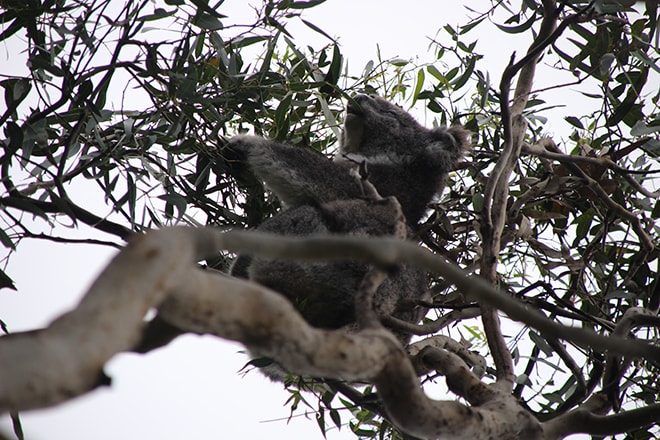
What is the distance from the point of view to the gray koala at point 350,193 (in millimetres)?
2812

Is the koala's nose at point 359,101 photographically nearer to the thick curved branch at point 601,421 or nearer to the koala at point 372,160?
the koala at point 372,160

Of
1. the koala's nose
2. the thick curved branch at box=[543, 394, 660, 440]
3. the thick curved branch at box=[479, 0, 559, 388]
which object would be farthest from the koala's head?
the thick curved branch at box=[543, 394, 660, 440]

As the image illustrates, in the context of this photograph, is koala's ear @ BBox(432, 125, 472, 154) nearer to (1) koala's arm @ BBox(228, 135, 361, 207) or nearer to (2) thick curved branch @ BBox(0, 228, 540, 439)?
(1) koala's arm @ BBox(228, 135, 361, 207)

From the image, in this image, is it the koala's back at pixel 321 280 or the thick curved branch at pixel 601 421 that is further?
the koala's back at pixel 321 280

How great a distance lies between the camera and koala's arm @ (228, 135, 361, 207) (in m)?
3.18

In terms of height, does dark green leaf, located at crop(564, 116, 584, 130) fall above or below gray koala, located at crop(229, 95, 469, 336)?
above

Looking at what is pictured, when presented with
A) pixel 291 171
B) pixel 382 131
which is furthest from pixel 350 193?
pixel 382 131

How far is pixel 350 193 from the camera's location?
3.46 meters

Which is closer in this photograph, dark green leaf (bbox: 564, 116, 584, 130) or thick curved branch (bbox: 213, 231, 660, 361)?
thick curved branch (bbox: 213, 231, 660, 361)

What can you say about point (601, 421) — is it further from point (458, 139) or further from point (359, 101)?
point (359, 101)

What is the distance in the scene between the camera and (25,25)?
261cm

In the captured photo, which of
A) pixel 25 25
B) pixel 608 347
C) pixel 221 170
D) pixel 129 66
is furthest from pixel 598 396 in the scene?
pixel 25 25

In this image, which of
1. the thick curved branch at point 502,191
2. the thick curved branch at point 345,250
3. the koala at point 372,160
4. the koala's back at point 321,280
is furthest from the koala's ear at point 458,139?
the thick curved branch at point 345,250

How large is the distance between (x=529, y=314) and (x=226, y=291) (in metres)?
0.56
